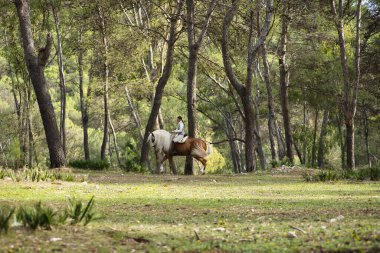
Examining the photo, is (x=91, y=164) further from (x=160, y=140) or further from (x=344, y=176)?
(x=344, y=176)

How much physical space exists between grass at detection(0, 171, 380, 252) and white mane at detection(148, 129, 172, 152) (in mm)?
10040

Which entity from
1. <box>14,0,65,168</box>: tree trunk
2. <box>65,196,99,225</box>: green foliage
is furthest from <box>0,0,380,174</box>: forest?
<box>65,196,99,225</box>: green foliage

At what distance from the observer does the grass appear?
6096 millimetres

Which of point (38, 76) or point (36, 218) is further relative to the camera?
point (38, 76)

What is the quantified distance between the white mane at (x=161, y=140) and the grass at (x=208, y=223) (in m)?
10.0

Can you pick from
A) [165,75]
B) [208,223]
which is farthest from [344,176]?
[208,223]

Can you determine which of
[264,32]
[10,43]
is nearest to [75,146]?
[10,43]

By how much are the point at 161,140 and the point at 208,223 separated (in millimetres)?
15637

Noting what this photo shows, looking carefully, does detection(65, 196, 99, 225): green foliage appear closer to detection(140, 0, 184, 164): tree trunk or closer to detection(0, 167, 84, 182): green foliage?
detection(0, 167, 84, 182): green foliage

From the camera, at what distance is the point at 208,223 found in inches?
319

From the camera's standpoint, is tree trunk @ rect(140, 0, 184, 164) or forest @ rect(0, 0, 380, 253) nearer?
forest @ rect(0, 0, 380, 253)

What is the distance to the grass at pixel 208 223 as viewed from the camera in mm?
6096

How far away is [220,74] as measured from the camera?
2947cm

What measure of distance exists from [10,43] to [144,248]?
3228 centimetres
